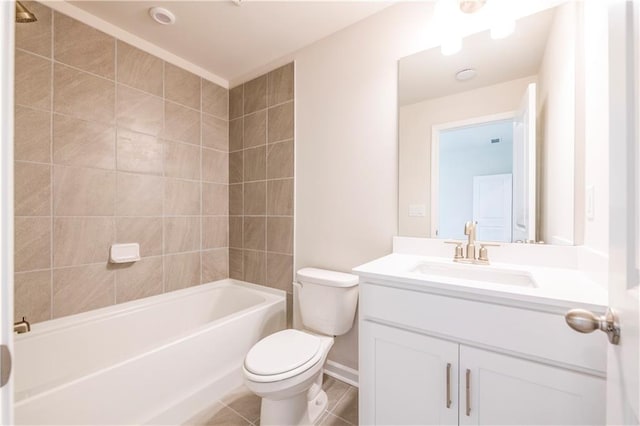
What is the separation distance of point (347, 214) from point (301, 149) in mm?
625

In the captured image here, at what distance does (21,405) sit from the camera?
0.97m

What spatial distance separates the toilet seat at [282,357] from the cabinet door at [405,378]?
29 centimetres

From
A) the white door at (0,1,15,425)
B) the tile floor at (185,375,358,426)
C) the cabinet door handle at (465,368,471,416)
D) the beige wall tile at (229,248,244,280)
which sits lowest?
→ the tile floor at (185,375,358,426)

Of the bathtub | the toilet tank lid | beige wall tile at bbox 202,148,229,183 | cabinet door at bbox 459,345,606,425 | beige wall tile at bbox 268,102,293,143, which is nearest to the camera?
cabinet door at bbox 459,345,606,425

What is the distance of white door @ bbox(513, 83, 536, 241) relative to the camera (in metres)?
1.22

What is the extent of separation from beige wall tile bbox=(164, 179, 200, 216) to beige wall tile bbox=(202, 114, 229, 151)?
1.29 ft

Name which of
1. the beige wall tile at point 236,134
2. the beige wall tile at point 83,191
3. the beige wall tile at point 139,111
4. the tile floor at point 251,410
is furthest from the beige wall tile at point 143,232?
the tile floor at point 251,410

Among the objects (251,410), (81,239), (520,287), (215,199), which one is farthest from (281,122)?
(251,410)

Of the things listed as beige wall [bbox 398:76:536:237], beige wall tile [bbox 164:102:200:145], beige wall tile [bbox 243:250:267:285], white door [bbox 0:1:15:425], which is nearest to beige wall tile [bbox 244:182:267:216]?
beige wall tile [bbox 243:250:267:285]

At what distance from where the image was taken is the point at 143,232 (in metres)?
1.92

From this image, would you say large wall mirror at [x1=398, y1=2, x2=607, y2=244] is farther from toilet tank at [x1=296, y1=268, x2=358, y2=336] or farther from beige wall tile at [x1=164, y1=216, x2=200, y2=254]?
beige wall tile at [x1=164, y1=216, x2=200, y2=254]

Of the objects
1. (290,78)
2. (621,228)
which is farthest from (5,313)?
(290,78)

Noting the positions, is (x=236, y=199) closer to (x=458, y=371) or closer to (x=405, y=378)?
(x=405, y=378)

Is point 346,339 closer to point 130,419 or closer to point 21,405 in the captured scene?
point 130,419
